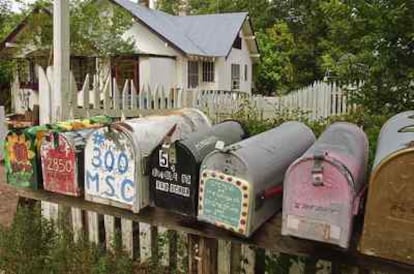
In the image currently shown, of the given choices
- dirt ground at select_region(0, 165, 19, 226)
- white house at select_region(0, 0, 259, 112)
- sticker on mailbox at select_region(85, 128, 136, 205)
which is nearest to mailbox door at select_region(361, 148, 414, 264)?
sticker on mailbox at select_region(85, 128, 136, 205)

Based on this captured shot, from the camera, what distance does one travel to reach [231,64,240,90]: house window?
67.7 ft

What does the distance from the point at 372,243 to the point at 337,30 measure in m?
2.46

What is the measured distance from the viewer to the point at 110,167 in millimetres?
1650

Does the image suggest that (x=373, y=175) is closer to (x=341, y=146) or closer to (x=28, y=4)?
(x=341, y=146)

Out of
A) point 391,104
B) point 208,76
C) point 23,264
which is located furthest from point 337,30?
point 208,76

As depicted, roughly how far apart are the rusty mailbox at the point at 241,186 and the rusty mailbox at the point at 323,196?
111mm

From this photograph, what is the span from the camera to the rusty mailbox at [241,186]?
4.34 feet

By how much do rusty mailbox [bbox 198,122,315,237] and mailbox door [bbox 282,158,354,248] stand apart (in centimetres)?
12

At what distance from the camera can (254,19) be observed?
2820 centimetres

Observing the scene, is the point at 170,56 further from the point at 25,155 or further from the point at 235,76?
the point at 25,155

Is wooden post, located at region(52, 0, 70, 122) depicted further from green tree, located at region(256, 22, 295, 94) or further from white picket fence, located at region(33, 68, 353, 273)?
green tree, located at region(256, 22, 295, 94)

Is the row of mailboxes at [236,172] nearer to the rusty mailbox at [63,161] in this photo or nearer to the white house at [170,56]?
the rusty mailbox at [63,161]

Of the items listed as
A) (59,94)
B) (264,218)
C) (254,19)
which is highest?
(254,19)

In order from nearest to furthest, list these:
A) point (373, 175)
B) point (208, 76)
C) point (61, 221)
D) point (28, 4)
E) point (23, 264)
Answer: point (373, 175), point (23, 264), point (61, 221), point (28, 4), point (208, 76)
